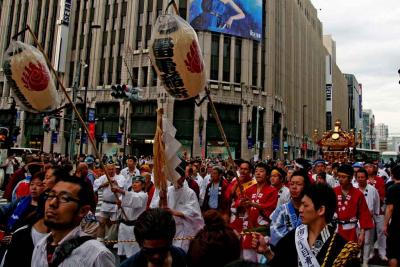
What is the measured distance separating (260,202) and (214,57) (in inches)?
1441

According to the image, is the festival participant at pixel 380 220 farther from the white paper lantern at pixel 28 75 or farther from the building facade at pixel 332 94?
the building facade at pixel 332 94

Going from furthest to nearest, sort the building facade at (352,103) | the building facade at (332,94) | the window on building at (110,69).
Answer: the building facade at (352,103) < the building facade at (332,94) < the window on building at (110,69)

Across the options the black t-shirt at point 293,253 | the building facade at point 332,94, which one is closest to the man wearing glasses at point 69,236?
the black t-shirt at point 293,253

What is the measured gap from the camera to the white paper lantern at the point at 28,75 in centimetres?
594

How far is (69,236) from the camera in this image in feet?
7.84

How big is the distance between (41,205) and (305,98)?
211ft

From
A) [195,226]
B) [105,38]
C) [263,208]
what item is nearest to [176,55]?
[195,226]

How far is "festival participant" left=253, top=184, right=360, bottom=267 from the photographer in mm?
2414

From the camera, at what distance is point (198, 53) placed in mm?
5426

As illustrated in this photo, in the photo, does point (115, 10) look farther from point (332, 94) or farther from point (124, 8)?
point (332, 94)

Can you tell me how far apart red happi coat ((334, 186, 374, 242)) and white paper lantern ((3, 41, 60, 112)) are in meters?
5.04

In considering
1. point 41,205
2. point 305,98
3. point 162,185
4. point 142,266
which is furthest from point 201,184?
point 305,98

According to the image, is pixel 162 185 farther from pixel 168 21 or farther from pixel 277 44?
pixel 277 44

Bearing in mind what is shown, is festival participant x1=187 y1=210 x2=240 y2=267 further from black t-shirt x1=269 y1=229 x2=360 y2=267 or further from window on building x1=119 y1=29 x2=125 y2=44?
window on building x1=119 y1=29 x2=125 y2=44
